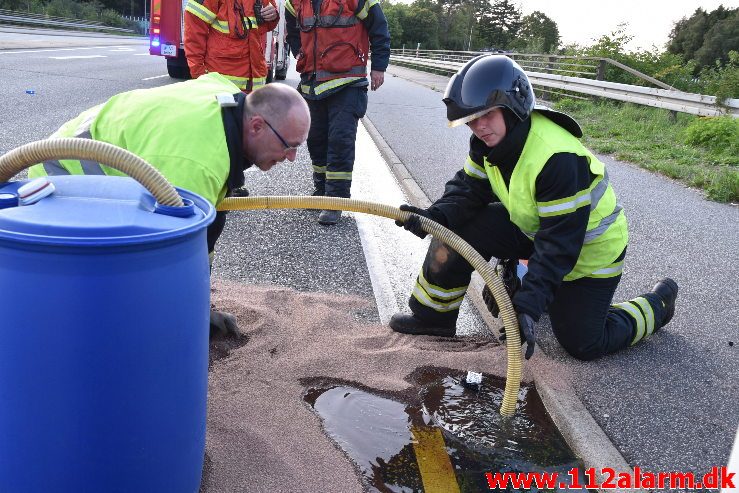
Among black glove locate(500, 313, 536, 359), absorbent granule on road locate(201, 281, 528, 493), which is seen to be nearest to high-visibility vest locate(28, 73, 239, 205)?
absorbent granule on road locate(201, 281, 528, 493)

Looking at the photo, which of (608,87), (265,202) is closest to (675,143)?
(608,87)

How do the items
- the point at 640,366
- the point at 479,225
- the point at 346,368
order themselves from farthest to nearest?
the point at 479,225 → the point at 640,366 → the point at 346,368

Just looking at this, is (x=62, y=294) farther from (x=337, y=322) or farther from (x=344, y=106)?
(x=344, y=106)

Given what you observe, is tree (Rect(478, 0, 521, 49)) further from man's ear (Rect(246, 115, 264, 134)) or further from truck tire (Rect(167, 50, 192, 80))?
man's ear (Rect(246, 115, 264, 134))

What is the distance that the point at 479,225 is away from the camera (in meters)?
3.66

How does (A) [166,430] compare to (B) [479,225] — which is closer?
(A) [166,430]

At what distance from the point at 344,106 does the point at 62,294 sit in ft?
12.8

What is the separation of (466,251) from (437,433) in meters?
0.83

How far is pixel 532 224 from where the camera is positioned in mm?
3295

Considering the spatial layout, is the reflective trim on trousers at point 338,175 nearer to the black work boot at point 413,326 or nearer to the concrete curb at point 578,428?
the black work boot at point 413,326

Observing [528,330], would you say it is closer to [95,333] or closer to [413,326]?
[413,326]

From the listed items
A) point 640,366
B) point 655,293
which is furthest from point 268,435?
point 655,293

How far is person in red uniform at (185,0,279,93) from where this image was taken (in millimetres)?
5586

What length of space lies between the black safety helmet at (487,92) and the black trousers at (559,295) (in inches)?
29.6
